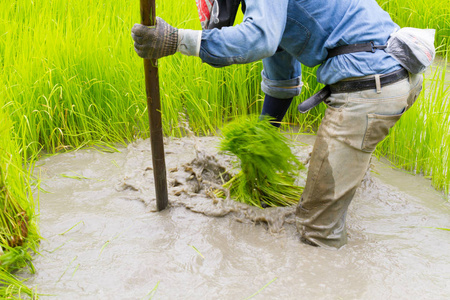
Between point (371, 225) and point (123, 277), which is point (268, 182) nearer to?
point (371, 225)

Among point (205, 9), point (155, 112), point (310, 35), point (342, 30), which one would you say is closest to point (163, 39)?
point (205, 9)

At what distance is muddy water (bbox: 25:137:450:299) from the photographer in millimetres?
1844

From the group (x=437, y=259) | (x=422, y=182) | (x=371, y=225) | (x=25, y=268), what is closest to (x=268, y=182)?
(x=371, y=225)

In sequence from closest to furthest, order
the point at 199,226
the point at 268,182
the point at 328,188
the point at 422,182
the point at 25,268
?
the point at 25,268 → the point at 328,188 → the point at 199,226 → the point at 268,182 → the point at 422,182

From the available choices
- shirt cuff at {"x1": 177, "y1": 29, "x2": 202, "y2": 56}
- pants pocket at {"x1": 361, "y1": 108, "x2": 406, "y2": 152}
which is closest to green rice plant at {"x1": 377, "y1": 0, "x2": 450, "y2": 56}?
pants pocket at {"x1": 361, "y1": 108, "x2": 406, "y2": 152}

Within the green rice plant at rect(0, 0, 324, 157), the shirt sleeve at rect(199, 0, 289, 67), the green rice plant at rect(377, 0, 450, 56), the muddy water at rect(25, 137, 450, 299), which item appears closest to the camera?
the shirt sleeve at rect(199, 0, 289, 67)

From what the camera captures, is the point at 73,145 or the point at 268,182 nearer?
the point at 268,182

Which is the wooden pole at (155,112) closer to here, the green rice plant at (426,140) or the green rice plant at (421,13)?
the green rice plant at (426,140)

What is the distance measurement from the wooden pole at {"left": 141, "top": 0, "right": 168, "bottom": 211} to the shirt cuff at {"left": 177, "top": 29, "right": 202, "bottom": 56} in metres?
0.14

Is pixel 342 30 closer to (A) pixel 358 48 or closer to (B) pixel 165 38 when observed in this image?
(A) pixel 358 48

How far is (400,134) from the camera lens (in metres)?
2.91

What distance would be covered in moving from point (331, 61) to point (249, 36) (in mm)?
446

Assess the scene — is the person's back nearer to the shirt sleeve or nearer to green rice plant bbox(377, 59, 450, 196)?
the shirt sleeve

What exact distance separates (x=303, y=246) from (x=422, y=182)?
1.10 meters
